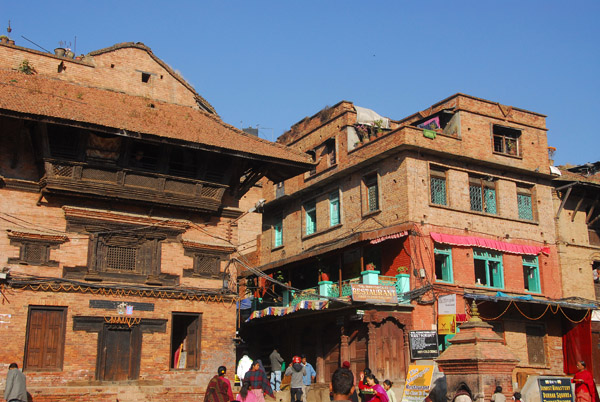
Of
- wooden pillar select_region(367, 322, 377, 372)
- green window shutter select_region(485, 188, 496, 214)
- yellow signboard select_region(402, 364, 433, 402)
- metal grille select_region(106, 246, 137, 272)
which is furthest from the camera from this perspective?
green window shutter select_region(485, 188, 496, 214)

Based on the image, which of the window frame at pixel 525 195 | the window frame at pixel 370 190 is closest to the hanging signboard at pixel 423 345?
the window frame at pixel 370 190

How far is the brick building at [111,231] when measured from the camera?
19.0 metres

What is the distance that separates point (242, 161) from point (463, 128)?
12.3 m

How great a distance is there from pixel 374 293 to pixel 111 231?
9936 mm

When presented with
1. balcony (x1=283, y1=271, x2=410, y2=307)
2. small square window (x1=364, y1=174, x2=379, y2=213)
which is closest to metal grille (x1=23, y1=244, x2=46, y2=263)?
balcony (x1=283, y1=271, x2=410, y2=307)

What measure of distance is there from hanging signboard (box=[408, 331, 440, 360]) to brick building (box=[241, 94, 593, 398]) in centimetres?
59

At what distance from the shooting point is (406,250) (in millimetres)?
27656

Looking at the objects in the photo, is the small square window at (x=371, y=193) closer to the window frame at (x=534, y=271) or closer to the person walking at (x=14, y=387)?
the window frame at (x=534, y=271)

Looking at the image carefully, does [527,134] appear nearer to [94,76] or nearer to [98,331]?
[94,76]

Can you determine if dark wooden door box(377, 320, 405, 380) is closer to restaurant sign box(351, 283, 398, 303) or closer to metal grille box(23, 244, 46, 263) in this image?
restaurant sign box(351, 283, 398, 303)

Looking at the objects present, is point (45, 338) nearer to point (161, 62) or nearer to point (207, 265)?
point (207, 265)

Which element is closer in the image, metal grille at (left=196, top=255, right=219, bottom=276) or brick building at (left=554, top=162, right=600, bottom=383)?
metal grille at (left=196, top=255, right=219, bottom=276)

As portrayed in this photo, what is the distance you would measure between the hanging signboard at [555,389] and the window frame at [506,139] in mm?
18859

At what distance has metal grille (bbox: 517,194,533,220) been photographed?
104 ft
